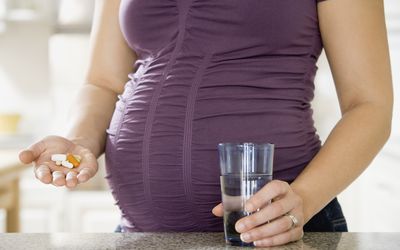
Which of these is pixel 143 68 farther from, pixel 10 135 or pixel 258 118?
pixel 10 135

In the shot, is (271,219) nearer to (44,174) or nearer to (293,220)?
(293,220)

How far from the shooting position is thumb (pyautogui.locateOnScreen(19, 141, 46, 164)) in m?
1.07

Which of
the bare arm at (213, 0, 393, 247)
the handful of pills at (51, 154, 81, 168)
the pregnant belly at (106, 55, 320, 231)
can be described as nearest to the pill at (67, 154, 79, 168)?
the handful of pills at (51, 154, 81, 168)

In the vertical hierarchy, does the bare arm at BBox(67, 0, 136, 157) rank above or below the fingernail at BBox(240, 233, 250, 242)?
above

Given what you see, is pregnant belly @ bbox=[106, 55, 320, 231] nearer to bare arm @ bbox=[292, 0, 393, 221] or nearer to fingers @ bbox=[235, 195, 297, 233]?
bare arm @ bbox=[292, 0, 393, 221]

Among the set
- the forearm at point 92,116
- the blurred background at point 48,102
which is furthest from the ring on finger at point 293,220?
the blurred background at point 48,102

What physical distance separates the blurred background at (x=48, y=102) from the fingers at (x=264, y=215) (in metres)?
2.34

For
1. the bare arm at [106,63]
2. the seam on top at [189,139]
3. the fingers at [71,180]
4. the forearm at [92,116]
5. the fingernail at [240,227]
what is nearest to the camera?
the fingernail at [240,227]

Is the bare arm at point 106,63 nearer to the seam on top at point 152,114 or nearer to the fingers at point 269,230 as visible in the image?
the seam on top at point 152,114

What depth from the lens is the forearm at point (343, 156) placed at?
3.38 feet

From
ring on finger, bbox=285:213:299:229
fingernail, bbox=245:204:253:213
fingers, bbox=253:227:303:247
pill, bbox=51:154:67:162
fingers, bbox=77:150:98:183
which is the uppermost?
pill, bbox=51:154:67:162

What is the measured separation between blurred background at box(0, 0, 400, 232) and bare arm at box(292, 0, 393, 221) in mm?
2126

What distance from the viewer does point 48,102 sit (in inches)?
171

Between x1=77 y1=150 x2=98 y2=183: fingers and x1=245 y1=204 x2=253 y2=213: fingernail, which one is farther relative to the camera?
x1=77 y1=150 x2=98 y2=183: fingers
